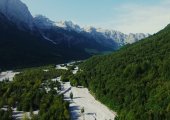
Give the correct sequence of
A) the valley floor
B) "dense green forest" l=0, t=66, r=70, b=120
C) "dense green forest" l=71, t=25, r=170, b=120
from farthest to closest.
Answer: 1. the valley floor
2. "dense green forest" l=0, t=66, r=70, b=120
3. "dense green forest" l=71, t=25, r=170, b=120

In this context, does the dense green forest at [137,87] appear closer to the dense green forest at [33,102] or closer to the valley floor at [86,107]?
the valley floor at [86,107]

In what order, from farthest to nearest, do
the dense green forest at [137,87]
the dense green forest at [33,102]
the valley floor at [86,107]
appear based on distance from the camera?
A: 1. the valley floor at [86,107]
2. the dense green forest at [33,102]
3. the dense green forest at [137,87]

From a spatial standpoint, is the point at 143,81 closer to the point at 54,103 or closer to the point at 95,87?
the point at 95,87

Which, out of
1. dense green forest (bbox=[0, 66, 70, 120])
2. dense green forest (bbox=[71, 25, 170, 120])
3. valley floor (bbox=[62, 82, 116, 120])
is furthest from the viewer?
valley floor (bbox=[62, 82, 116, 120])

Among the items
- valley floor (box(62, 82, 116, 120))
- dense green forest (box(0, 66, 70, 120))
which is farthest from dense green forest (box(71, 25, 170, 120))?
dense green forest (box(0, 66, 70, 120))

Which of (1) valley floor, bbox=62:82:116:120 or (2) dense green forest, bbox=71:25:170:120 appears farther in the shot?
(1) valley floor, bbox=62:82:116:120

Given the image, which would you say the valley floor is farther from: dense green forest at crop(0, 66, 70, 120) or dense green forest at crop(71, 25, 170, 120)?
dense green forest at crop(0, 66, 70, 120)

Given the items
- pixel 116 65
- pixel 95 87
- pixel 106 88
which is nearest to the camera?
pixel 106 88

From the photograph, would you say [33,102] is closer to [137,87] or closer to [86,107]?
[86,107]

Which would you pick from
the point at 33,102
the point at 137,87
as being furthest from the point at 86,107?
the point at 137,87

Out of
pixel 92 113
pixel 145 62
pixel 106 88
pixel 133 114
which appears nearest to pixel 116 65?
pixel 145 62

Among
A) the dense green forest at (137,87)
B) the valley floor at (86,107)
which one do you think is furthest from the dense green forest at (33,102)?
the dense green forest at (137,87)
